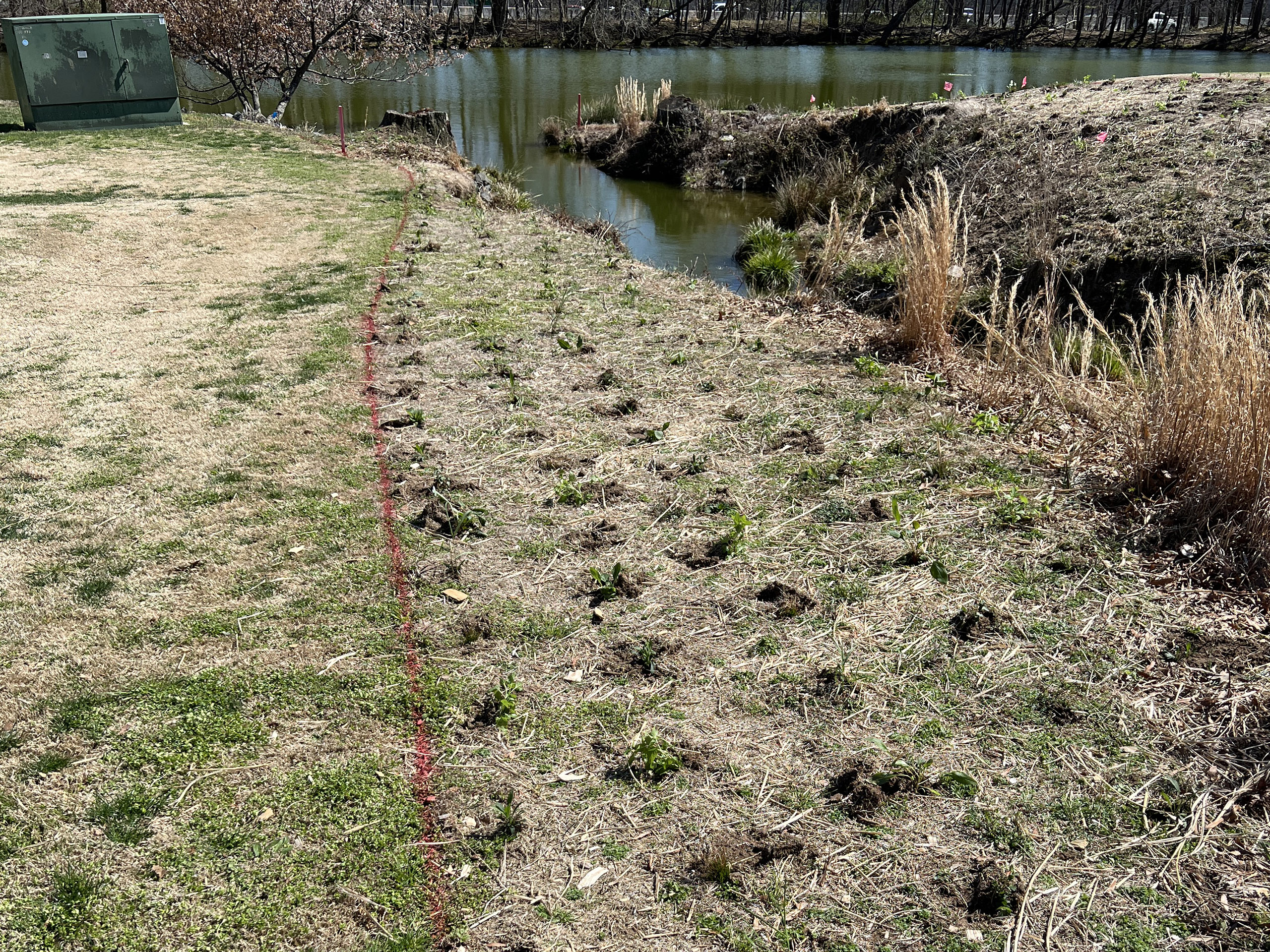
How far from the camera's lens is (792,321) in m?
7.05

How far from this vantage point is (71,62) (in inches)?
507

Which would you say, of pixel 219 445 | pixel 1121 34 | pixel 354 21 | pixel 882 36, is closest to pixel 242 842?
pixel 219 445

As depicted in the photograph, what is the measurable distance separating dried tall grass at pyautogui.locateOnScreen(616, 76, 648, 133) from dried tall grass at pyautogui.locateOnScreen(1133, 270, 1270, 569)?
1570 centimetres

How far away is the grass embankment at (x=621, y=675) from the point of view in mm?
2348

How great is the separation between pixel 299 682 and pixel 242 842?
25.5 inches

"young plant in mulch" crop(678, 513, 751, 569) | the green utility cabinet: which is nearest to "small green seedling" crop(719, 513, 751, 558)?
"young plant in mulch" crop(678, 513, 751, 569)

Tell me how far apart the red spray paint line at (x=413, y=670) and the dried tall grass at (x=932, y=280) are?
11.4 feet

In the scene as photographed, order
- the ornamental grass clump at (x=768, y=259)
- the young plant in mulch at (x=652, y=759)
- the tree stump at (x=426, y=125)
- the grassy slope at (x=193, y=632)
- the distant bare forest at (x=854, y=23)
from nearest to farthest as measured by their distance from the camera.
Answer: the grassy slope at (x=193, y=632), the young plant in mulch at (x=652, y=759), the ornamental grass clump at (x=768, y=259), the tree stump at (x=426, y=125), the distant bare forest at (x=854, y=23)

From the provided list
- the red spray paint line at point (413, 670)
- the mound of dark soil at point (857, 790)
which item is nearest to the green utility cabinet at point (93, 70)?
the red spray paint line at point (413, 670)

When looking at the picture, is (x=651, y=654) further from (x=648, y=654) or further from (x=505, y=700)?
(x=505, y=700)

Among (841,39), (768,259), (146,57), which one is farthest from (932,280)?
(841,39)

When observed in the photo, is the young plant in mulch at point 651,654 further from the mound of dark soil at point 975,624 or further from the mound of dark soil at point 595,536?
the mound of dark soil at point 975,624

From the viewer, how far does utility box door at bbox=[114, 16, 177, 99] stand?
12852 mm

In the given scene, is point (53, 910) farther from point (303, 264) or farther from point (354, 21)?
point (354, 21)
